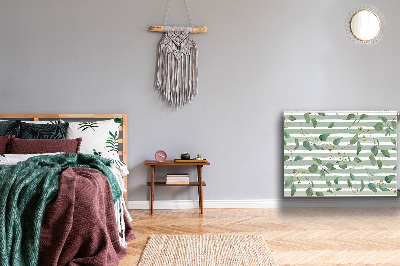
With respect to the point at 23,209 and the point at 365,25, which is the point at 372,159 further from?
the point at 23,209

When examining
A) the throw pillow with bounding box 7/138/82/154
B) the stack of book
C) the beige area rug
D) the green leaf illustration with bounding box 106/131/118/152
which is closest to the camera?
the beige area rug

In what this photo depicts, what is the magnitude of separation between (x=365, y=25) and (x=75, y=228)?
3732 millimetres

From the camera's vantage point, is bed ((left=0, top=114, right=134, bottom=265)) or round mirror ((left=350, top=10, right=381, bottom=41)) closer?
bed ((left=0, top=114, right=134, bottom=265))

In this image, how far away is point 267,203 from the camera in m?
4.45

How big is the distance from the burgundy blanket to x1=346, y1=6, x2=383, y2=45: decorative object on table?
11.0 ft

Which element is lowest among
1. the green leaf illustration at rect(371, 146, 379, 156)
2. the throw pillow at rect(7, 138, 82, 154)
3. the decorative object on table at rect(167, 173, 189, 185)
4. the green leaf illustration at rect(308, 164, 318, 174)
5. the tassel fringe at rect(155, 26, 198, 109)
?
the decorative object on table at rect(167, 173, 189, 185)

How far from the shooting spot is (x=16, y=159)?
10.1 ft

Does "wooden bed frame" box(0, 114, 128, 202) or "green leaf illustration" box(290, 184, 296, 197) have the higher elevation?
"wooden bed frame" box(0, 114, 128, 202)

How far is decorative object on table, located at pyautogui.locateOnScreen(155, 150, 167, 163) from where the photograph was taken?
421cm

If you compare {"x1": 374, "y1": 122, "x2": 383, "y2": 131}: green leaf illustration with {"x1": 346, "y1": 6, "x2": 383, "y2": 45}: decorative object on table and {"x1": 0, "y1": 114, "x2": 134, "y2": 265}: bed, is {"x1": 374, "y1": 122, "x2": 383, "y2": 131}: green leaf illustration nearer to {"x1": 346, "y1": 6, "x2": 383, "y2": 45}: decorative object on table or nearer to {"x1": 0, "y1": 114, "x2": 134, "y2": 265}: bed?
{"x1": 346, "y1": 6, "x2": 383, "y2": 45}: decorative object on table

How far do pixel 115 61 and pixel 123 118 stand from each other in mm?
606

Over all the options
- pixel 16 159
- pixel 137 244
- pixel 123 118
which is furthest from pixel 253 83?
pixel 16 159

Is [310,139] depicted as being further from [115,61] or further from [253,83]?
[115,61]

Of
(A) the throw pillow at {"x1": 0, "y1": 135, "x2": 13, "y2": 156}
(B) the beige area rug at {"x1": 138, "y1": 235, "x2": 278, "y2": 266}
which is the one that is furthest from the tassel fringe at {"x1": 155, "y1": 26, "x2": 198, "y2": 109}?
(B) the beige area rug at {"x1": 138, "y1": 235, "x2": 278, "y2": 266}
